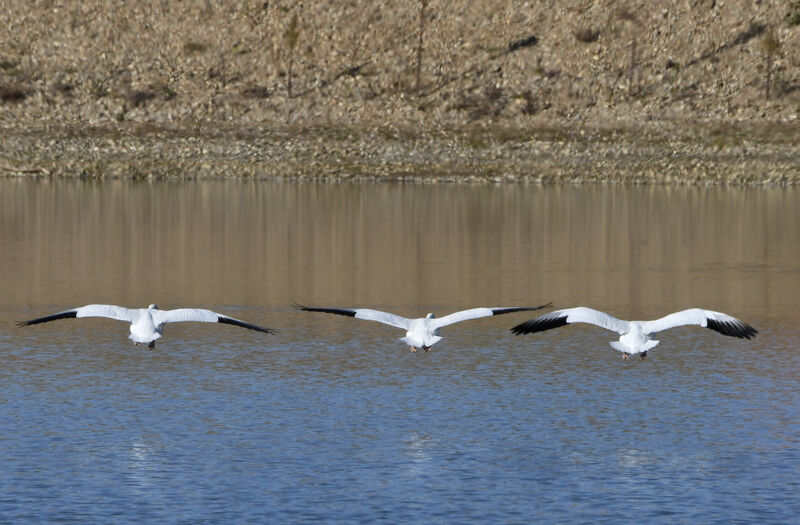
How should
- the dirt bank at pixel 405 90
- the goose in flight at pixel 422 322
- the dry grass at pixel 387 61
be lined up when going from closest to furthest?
the goose in flight at pixel 422 322 < the dirt bank at pixel 405 90 < the dry grass at pixel 387 61

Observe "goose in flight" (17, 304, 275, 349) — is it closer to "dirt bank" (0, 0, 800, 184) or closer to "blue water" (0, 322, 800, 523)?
"blue water" (0, 322, 800, 523)

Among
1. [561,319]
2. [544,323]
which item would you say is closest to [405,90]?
[561,319]

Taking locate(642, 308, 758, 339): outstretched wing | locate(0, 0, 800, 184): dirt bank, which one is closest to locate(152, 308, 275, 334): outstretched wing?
locate(642, 308, 758, 339): outstretched wing

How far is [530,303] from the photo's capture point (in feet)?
128

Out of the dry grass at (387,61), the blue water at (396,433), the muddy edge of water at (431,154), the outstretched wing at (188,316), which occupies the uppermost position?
the dry grass at (387,61)

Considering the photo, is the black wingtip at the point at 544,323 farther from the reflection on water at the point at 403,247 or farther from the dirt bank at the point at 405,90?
the dirt bank at the point at 405,90

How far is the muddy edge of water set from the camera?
89125 mm

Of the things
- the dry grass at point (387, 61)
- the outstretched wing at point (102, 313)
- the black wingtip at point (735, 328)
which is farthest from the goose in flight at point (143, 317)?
the dry grass at point (387, 61)

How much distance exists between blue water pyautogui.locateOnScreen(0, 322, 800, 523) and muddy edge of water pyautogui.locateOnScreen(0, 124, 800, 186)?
5785cm

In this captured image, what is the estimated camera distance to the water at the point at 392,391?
20.4m

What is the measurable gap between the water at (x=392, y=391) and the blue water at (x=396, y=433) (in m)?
0.06

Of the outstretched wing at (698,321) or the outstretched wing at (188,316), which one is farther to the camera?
the outstretched wing at (698,321)

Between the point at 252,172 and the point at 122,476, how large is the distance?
71.6 metres

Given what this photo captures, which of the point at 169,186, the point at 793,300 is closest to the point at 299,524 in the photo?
the point at 793,300
